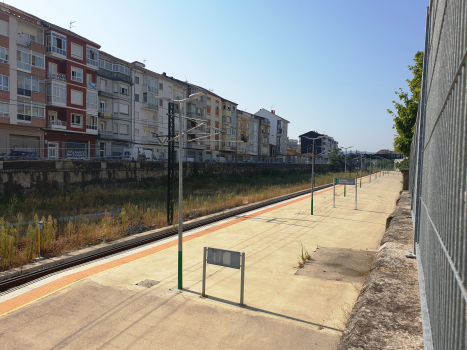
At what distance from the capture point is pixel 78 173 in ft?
93.5

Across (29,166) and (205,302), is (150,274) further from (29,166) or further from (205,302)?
(29,166)

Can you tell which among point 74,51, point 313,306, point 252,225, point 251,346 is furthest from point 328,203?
point 74,51

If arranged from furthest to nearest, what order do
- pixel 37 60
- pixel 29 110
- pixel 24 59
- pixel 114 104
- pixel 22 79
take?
pixel 114 104, pixel 37 60, pixel 29 110, pixel 24 59, pixel 22 79

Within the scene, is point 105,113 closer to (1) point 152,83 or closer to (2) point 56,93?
(2) point 56,93

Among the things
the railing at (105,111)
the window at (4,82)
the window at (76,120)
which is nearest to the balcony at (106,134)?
the railing at (105,111)

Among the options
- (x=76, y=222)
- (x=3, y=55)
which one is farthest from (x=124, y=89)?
(x=76, y=222)

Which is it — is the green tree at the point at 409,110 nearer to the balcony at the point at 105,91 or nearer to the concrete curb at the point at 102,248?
the concrete curb at the point at 102,248

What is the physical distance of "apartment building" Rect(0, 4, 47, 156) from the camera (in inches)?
1252

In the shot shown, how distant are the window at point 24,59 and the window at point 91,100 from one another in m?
7.81

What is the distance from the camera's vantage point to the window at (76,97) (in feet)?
129

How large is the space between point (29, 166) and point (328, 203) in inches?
852

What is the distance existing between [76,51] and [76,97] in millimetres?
A: 5302

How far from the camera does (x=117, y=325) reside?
248 inches

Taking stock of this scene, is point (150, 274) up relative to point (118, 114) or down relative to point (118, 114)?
down
